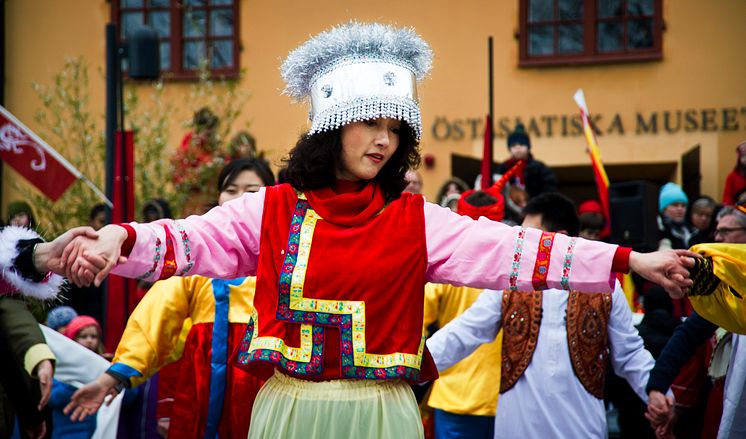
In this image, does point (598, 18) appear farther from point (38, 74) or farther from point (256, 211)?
point (256, 211)

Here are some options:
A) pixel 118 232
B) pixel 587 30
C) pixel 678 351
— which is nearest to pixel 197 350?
pixel 118 232

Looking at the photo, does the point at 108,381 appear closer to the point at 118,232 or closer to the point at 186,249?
the point at 186,249

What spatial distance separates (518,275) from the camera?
11.7ft

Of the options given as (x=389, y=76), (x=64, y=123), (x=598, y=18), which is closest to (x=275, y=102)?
(x=64, y=123)

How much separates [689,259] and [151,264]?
1746 mm

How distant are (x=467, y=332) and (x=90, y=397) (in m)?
1.85

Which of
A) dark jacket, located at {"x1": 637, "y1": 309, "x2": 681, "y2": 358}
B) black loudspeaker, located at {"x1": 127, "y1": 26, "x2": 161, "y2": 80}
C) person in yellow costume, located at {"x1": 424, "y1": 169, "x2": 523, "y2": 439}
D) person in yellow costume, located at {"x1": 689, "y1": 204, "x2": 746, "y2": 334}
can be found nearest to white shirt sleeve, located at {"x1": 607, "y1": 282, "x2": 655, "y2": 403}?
person in yellow costume, located at {"x1": 424, "y1": 169, "x2": 523, "y2": 439}

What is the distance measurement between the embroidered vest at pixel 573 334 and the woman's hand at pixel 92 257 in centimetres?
269

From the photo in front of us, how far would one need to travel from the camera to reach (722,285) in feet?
12.4

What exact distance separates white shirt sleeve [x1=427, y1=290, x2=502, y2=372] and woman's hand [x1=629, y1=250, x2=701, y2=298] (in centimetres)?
196

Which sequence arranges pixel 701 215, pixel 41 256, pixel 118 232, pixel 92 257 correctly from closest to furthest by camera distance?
pixel 92 257 < pixel 118 232 < pixel 41 256 < pixel 701 215

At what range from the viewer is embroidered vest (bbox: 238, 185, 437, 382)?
3.54 meters

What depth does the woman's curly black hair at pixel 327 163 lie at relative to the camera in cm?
376

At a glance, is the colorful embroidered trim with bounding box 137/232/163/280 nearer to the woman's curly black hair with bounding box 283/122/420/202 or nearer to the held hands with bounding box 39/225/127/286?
the held hands with bounding box 39/225/127/286
